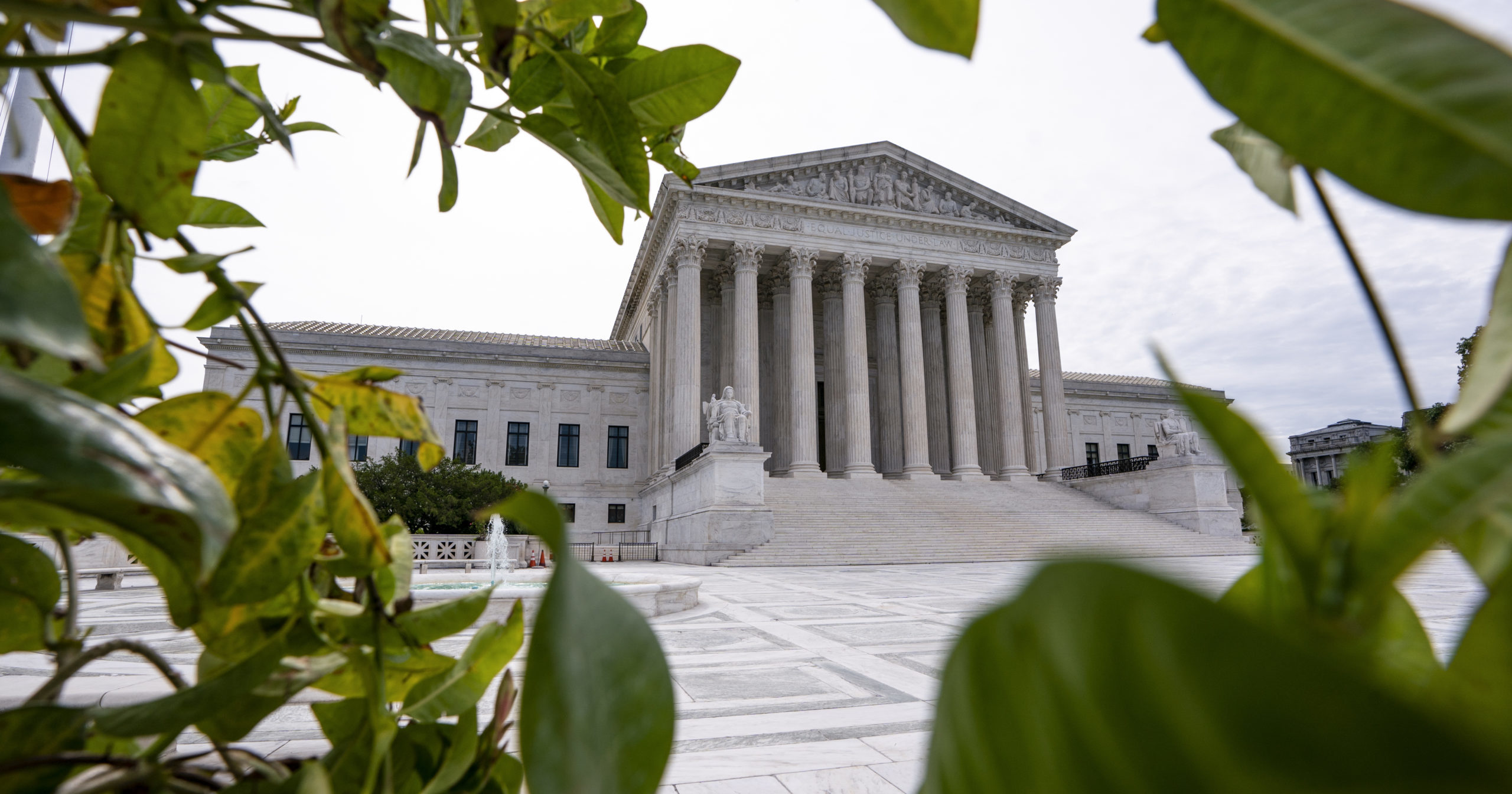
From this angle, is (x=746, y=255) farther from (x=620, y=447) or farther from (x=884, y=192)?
Answer: (x=620, y=447)

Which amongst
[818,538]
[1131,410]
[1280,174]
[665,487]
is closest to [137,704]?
[1280,174]

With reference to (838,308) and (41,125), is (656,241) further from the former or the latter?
(41,125)

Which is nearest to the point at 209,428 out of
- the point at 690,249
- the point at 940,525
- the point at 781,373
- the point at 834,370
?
the point at 940,525

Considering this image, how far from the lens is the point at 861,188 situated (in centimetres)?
2736

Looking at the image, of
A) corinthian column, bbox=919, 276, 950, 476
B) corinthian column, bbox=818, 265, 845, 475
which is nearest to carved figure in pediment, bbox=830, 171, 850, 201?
corinthian column, bbox=818, 265, 845, 475

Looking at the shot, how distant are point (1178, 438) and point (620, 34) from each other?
24387 mm

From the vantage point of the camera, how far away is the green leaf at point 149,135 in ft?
1.59

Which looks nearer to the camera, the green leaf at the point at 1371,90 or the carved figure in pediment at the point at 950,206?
the green leaf at the point at 1371,90

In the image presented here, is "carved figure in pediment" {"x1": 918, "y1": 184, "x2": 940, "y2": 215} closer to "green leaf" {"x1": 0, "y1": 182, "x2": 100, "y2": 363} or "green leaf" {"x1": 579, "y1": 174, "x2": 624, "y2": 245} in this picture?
"green leaf" {"x1": 579, "y1": 174, "x2": 624, "y2": 245}

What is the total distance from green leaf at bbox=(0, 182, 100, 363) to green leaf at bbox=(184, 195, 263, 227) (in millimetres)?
536

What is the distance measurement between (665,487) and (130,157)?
2395cm

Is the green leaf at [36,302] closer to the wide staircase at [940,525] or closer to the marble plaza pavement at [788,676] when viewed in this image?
the marble plaza pavement at [788,676]

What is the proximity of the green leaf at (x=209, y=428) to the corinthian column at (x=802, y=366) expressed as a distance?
23.4m

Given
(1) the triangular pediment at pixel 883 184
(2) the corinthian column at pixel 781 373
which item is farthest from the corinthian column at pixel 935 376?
(2) the corinthian column at pixel 781 373
